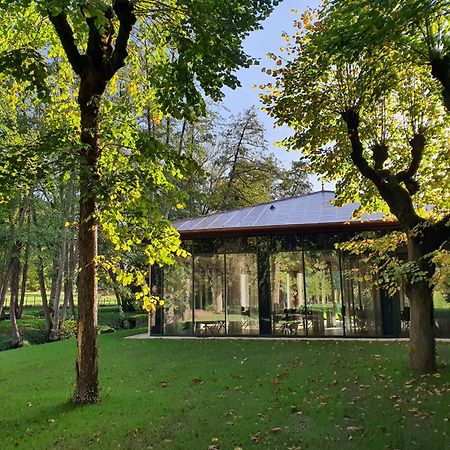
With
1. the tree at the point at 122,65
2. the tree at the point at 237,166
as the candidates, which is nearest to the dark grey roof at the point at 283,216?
the tree at the point at 122,65

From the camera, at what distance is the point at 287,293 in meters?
13.9

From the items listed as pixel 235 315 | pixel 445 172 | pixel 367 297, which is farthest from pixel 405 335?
pixel 445 172

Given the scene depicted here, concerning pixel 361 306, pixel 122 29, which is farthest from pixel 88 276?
pixel 361 306

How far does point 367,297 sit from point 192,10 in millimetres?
10387

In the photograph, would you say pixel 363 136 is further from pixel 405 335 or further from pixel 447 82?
pixel 405 335

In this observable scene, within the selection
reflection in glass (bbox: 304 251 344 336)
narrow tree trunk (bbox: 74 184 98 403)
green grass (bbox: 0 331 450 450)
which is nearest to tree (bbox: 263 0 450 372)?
green grass (bbox: 0 331 450 450)

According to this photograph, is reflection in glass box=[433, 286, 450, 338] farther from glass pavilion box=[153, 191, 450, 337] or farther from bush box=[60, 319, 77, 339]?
bush box=[60, 319, 77, 339]

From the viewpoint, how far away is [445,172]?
8.26 meters

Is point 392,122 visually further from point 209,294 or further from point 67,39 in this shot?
point 209,294

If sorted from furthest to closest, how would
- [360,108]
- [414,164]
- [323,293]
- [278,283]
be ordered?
[278,283] → [323,293] → [414,164] → [360,108]

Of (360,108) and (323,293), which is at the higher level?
(360,108)

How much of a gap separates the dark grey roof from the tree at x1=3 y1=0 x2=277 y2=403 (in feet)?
25.0

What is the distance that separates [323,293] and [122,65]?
31.6ft

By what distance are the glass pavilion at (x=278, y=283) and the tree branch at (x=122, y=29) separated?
8111 millimetres
